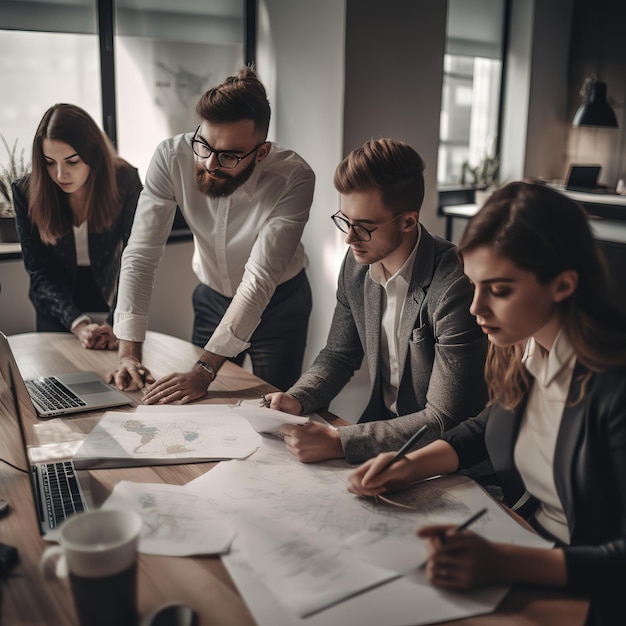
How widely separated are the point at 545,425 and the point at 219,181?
1.13 metres

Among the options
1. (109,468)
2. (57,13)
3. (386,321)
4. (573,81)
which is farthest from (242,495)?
(573,81)

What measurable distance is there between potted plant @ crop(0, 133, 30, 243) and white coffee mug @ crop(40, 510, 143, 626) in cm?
238

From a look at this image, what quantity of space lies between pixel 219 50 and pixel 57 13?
2.56 feet

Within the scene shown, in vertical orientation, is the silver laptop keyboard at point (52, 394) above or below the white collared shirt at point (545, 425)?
below

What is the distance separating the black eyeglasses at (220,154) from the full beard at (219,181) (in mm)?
43

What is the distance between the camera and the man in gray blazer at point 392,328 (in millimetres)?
1323

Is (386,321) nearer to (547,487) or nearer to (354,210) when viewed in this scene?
(354,210)

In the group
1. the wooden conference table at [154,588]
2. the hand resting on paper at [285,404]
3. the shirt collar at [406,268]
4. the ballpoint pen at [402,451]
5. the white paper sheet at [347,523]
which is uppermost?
the shirt collar at [406,268]

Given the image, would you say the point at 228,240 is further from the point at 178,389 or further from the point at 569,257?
the point at 569,257

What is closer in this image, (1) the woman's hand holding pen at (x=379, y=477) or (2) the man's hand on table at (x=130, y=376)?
(1) the woman's hand holding pen at (x=379, y=477)

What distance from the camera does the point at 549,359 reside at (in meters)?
1.09

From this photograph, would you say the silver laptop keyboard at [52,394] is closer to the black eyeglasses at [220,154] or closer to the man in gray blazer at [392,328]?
the man in gray blazer at [392,328]

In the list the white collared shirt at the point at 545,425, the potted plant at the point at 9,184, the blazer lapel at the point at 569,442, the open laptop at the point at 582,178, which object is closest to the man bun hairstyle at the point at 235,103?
the white collared shirt at the point at 545,425

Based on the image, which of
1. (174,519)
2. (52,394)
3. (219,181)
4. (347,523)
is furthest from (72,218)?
(347,523)
